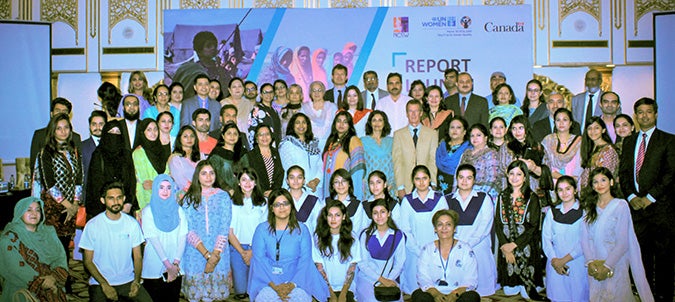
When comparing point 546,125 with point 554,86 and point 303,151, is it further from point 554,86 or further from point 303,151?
point 554,86

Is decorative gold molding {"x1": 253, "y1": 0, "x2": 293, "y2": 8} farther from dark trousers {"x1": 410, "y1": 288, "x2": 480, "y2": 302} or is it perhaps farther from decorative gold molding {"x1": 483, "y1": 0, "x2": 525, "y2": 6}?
dark trousers {"x1": 410, "y1": 288, "x2": 480, "y2": 302}

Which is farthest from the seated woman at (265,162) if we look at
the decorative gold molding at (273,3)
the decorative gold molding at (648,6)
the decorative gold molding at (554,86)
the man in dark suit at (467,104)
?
the decorative gold molding at (648,6)

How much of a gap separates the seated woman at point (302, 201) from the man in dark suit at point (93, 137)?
1727 mm

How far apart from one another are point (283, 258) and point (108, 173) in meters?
1.72

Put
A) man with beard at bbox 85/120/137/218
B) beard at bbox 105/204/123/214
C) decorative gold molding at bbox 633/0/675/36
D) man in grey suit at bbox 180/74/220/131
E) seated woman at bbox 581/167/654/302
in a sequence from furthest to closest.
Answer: decorative gold molding at bbox 633/0/675/36
man in grey suit at bbox 180/74/220/131
man with beard at bbox 85/120/137/218
seated woman at bbox 581/167/654/302
beard at bbox 105/204/123/214

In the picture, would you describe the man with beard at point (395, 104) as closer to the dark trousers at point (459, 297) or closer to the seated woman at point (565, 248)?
the seated woman at point (565, 248)

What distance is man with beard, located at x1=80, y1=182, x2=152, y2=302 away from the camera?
4.46 m

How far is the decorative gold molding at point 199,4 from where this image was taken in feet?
27.7

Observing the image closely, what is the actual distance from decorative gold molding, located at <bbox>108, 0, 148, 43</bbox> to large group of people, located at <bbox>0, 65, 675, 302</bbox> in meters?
3.01

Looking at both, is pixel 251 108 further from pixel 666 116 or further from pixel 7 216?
pixel 666 116

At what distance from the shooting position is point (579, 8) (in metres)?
8.19

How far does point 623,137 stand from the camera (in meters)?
5.41

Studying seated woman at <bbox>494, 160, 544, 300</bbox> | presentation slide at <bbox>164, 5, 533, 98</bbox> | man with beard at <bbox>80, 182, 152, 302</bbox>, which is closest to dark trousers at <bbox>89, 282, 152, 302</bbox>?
man with beard at <bbox>80, 182, 152, 302</bbox>

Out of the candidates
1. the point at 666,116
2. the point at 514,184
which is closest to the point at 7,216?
the point at 514,184
